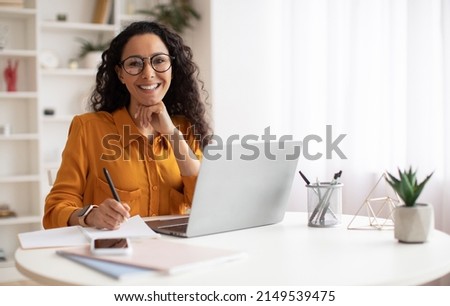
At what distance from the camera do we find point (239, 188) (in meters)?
1.52

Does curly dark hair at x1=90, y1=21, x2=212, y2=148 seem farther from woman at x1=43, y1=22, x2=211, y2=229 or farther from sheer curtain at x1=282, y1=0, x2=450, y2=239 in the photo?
sheer curtain at x1=282, y1=0, x2=450, y2=239

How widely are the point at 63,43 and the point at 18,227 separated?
1.35 meters

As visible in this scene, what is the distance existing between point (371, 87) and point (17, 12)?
2341 mm

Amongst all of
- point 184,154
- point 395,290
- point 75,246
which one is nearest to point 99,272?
point 75,246

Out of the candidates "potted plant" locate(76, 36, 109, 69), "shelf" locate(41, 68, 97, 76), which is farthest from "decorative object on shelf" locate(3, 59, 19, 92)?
"potted plant" locate(76, 36, 109, 69)

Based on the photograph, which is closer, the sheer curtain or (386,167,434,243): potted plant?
(386,167,434,243): potted plant

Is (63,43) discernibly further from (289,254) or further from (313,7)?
(289,254)

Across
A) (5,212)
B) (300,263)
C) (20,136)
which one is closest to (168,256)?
(300,263)

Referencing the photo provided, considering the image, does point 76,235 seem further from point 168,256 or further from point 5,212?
point 5,212

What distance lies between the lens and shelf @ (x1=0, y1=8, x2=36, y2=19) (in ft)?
12.7

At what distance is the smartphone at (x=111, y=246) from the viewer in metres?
1.24

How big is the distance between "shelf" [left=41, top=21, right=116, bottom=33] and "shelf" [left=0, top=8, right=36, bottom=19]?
107mm

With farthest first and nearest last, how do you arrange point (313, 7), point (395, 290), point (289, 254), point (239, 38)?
point (239, 38)
point (313, 7)
point (289, 254)
point (395, 290)

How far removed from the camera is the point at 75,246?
1356 millimetres
